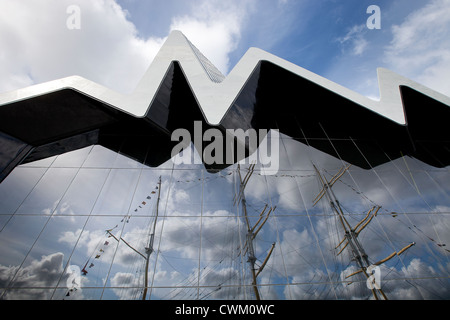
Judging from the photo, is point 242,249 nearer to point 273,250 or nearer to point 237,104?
point 273,250

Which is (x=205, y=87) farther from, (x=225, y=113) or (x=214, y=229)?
(x=214, y=229)

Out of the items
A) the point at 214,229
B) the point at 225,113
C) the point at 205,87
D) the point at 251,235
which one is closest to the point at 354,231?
the point at 251,235

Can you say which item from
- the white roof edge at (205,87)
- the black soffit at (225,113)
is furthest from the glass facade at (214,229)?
the white roof edge at (205,87)

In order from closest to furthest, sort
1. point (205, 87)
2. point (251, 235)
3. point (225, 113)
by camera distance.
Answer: point (251, 235), point (225, 113), point (205, 87)

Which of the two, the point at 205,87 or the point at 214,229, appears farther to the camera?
the point at 205,87

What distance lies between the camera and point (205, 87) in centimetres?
788

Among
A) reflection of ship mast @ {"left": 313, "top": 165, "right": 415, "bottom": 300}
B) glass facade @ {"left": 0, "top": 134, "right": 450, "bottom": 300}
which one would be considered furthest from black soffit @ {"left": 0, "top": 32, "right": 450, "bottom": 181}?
reflection of ship mast @ {"left": 313, "top": 165, "right": 415, "bottom": 300}

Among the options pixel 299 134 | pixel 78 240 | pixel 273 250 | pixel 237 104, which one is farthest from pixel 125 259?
pixel 299 134

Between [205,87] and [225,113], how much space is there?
141cm

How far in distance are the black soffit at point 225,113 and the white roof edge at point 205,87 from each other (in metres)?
0.04

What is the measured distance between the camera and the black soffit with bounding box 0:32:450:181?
7457 mm

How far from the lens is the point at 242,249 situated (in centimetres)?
575

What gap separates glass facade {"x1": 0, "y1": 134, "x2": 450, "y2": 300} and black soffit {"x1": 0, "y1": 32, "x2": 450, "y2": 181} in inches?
30.7

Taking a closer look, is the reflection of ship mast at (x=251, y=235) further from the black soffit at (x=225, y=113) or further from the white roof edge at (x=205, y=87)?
the white roof edge at (x=205, y=87)
